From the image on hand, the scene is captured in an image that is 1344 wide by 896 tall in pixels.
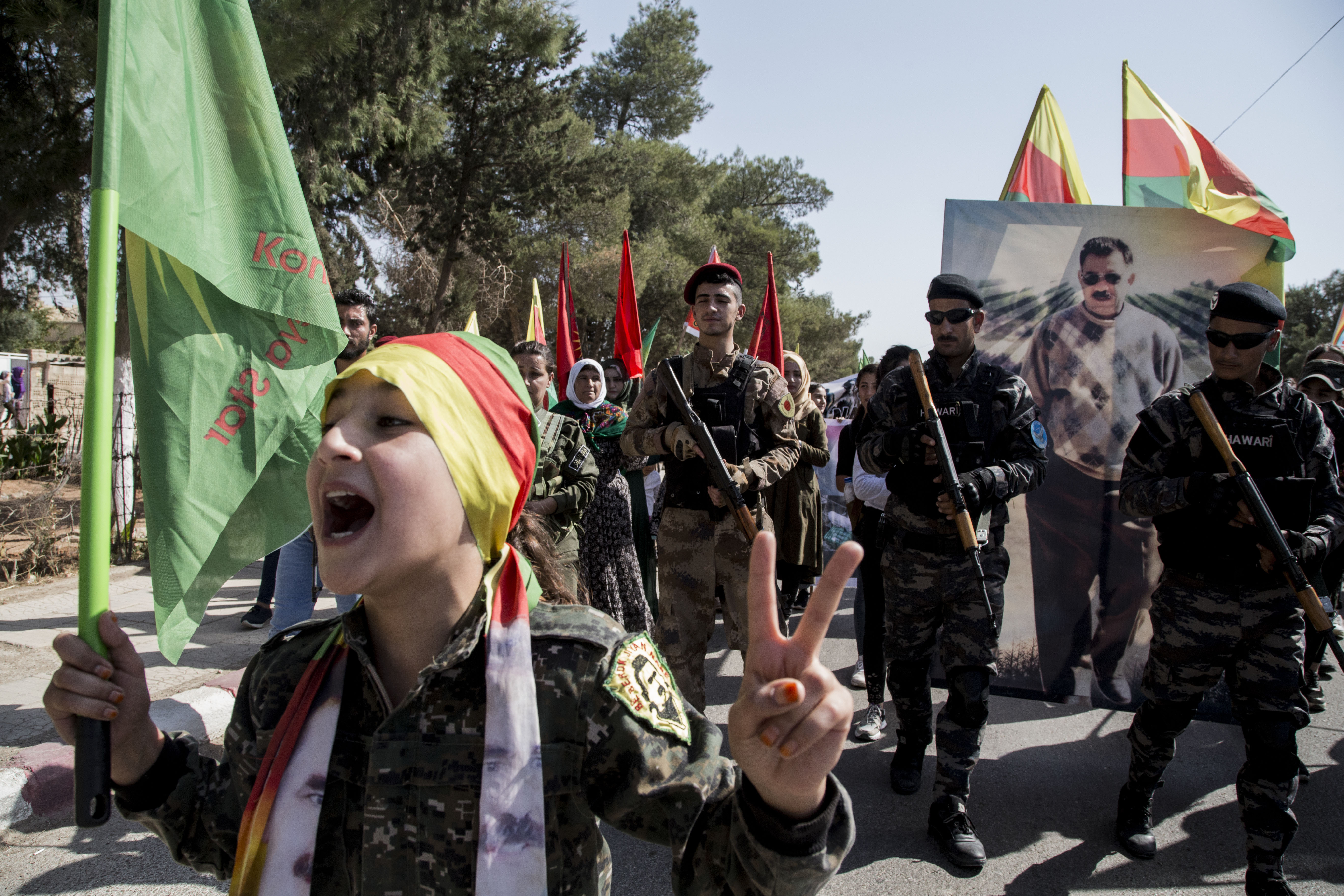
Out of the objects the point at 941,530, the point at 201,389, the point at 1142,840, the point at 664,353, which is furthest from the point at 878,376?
the point at 664,353

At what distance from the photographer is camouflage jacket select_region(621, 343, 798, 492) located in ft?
13.1

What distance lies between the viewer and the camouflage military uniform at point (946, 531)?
3.33 metres

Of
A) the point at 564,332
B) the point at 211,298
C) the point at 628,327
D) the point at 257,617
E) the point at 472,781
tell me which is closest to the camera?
the point at 472,781

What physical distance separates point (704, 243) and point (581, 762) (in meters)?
25.5

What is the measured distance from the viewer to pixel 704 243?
25.7 metres

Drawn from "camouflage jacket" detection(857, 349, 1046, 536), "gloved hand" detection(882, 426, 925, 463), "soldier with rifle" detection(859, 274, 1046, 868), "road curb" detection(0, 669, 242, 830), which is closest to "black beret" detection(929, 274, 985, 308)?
"soldier with rifle" detection(859, 274, 1046, 868)

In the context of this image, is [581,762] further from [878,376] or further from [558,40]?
[558,40]

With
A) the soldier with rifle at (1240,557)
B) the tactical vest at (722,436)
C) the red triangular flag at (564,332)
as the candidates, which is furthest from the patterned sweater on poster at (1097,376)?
the red triangular flag at (564,332)

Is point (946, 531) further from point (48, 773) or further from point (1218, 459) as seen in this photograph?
point (48, 773)

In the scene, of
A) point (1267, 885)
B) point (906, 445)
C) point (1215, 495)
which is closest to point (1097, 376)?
point (1215, 495)

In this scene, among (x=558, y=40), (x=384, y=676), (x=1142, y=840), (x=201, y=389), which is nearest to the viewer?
(x=384, y=676)

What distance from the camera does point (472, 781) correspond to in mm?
1211

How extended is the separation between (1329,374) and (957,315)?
3156 mm

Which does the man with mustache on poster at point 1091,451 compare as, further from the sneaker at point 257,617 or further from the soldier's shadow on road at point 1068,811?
the sneaker at point 257,617
